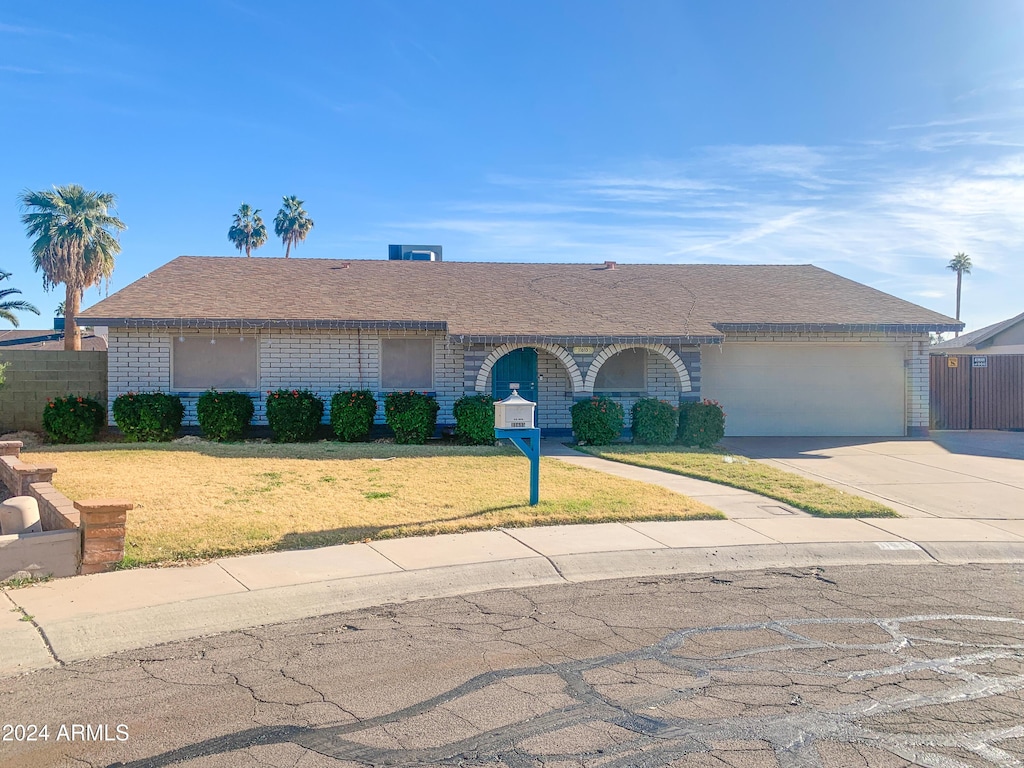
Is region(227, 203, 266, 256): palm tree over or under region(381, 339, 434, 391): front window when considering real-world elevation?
over

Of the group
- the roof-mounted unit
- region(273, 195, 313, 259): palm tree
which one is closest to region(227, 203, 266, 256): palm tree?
region(273, 195, 313, 259): palm tree

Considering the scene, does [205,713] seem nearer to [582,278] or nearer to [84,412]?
[84,412]

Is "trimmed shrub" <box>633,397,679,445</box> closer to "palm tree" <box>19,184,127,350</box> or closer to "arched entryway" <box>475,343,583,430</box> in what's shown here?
"arched entryway" <box>475,343,583,430</box>

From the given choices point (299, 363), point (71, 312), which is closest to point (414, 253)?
point (299, 363)

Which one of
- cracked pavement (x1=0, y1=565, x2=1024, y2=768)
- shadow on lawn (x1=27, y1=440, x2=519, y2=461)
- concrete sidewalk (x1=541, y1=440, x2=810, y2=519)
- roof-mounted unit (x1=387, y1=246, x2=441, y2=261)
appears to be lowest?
cracked pavement (x1=0, y1=565, x2=1024, y2=768)

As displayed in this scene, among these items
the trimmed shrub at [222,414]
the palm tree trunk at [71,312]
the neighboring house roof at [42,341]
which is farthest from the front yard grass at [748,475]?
the neighboring house roof at [42,341]

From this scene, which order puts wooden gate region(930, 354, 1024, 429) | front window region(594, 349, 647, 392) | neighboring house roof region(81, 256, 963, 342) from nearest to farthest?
neighboring house roof region(81, 256, 963, 342)
front window region(594, 349, 647, 392)
wooden gate region(930, 354, 1024, 429)

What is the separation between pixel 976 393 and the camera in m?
22.2

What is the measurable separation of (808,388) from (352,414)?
1062cm

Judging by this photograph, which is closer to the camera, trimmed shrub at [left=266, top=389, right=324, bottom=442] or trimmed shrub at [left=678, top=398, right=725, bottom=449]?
trimmed shrub at [left=266, top=389, right=324, bottom=442]

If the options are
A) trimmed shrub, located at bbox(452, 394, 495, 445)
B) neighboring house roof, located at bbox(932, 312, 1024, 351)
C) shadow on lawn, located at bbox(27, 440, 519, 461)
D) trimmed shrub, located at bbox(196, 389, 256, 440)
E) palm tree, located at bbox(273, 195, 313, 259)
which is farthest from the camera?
palm tree, located at bbox(273, 195, 313, 259)

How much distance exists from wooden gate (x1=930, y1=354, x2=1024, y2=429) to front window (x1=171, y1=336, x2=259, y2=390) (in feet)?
56.7

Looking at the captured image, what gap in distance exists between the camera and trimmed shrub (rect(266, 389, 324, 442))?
16.8 metres

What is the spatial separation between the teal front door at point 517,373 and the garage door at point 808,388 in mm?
4051
